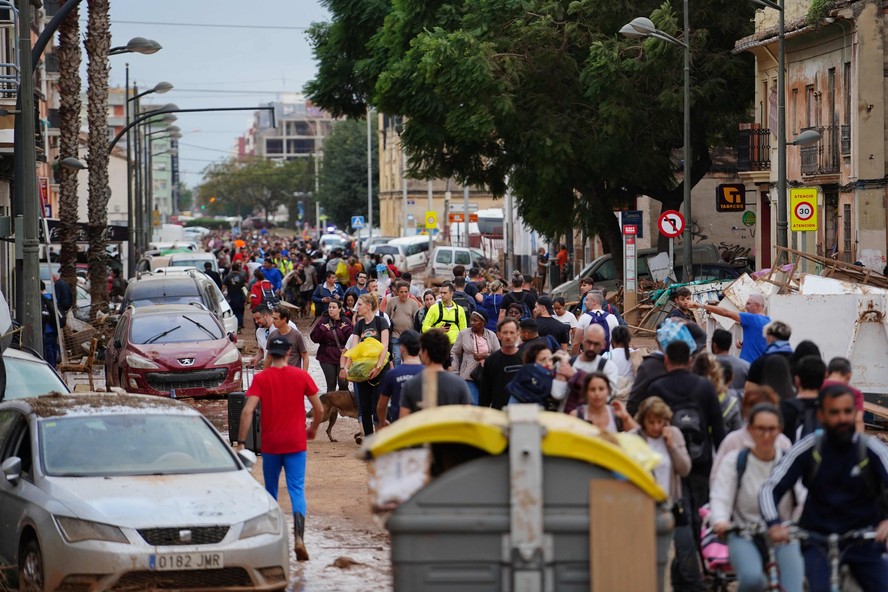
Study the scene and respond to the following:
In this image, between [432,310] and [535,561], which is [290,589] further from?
[432,310]

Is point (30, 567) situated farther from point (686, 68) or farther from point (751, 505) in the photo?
point (686, 68)

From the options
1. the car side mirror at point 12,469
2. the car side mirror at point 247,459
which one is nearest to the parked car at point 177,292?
the car side mirror at point 247,459

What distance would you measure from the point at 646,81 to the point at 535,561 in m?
32.5

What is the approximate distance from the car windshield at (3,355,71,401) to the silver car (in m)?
3.71

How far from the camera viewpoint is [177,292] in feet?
95.1

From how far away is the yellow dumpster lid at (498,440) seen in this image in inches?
267

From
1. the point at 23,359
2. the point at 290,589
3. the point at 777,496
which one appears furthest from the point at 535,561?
the point at 23,359

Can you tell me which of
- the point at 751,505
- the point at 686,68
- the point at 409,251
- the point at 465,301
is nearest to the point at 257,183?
the point at 409,251

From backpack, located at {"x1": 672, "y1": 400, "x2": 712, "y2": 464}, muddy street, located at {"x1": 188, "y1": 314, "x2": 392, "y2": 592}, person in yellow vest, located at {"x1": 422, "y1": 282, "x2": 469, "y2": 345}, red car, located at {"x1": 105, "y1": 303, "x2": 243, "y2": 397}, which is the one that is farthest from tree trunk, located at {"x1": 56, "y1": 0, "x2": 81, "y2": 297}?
backpack, located at {"x1": 672, "y1": 400, "x2": 712, "y2": 464}

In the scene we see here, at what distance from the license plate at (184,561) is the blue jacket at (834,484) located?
351cm

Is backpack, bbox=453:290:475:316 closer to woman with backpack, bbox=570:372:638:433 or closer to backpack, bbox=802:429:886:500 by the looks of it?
woman with backpack, bbox=570:372:638:433

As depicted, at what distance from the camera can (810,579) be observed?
761cm

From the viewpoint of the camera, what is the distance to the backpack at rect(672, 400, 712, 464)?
376 inches

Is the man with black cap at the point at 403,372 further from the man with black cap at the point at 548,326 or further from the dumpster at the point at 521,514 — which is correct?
the dumpster at the point at 521,514
